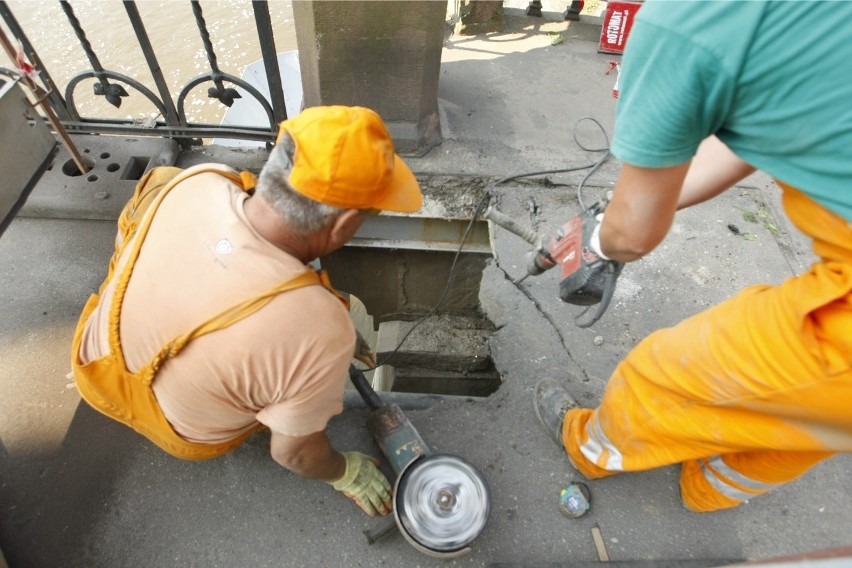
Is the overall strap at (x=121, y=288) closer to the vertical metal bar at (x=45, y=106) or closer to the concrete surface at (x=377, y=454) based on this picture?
the concrete surface at (x=377, y=454)

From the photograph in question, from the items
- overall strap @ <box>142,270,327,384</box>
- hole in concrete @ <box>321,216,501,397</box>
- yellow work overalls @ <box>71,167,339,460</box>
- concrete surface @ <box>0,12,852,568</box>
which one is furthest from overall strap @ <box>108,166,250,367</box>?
hole in concrete @ <box>321,216,501,397</box>

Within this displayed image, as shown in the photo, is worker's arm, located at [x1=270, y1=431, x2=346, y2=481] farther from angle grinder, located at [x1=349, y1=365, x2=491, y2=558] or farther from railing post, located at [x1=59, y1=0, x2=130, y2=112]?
railing post, located at [x1=59, y1=0, x2=130, y2=112]

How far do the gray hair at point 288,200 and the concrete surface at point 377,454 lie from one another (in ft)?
4.19

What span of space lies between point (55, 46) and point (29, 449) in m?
7.21

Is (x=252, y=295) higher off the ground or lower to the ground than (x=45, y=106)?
higher

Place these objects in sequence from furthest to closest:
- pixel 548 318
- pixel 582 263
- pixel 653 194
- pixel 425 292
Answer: pixel 425 292, pixel 548 318, pixel 582 263, pixel 653 194

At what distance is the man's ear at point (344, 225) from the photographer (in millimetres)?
1499

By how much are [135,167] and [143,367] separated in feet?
7.59

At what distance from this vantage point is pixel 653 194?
1.38 m

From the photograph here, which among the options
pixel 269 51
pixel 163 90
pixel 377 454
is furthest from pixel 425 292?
pixel 163 90

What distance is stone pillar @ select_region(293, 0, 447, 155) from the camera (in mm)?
2855

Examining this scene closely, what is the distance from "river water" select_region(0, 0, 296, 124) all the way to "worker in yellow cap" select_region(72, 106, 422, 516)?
5.54 meters

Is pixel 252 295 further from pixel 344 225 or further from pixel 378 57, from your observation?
pixel 378 57

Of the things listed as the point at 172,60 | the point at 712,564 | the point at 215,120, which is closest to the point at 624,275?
the point at 712,564
